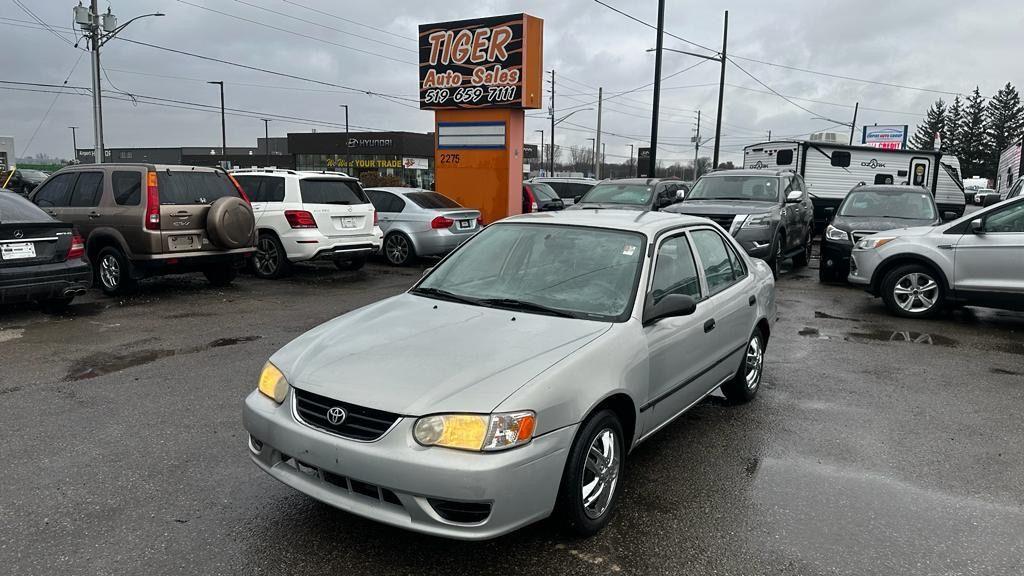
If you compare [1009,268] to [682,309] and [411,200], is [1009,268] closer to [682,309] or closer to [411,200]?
[682,309]

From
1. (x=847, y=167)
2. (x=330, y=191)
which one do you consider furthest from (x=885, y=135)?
(x=330, y=191)

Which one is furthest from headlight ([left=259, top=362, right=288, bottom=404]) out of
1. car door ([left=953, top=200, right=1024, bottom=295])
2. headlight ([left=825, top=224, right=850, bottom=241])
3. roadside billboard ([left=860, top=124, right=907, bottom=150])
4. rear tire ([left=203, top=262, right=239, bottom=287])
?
roadside billboard ([left=860, top=124, right=907, bottom=150])

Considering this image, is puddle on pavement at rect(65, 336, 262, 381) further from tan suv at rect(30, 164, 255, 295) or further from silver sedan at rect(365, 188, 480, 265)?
silver sedan at rect(365, 188, 480, 265)

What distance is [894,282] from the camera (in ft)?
30.0

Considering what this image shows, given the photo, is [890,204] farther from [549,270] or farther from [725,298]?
[549,270]

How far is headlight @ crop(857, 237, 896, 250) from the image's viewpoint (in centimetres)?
926

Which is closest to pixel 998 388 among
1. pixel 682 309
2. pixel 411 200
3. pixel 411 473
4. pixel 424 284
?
pixel 682 309

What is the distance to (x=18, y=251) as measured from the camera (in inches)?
301

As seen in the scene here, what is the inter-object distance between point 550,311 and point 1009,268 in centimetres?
685

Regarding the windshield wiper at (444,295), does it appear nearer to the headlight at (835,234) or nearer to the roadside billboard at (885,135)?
the headlight at (835,234)

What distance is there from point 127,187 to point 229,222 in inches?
54.2

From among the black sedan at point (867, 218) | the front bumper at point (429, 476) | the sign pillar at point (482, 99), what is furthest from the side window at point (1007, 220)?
the sign pillar at point (482, 99)

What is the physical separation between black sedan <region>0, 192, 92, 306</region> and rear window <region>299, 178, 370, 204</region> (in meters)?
3.68

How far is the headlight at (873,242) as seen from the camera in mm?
9255
